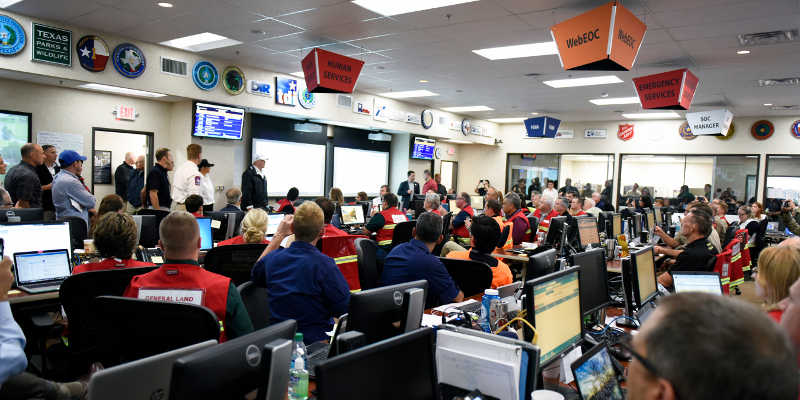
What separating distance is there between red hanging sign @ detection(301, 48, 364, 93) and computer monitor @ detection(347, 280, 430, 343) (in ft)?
15.9

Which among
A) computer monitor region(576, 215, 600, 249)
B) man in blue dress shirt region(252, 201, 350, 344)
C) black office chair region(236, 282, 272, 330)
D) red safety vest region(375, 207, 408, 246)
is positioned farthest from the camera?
red safety vest region(375, 207, 408, 246)

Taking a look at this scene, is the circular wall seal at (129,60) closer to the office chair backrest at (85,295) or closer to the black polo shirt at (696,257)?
the office chair backrest at (85,295)

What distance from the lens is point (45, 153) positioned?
623cm

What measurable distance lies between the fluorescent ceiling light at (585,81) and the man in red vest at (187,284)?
7919 millimetres

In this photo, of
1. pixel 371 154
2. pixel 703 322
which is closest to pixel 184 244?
pixel 703 322

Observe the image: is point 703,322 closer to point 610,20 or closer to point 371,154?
point 610,20

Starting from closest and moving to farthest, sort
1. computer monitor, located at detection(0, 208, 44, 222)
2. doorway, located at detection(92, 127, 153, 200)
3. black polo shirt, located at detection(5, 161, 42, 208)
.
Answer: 1. computer monitor, located at detection(0, 208, 44, 222)
2. black polo shirt, located at detection(5, 161, 42, 208)
3. doorway, located at detection(92, 127, 153, 200)

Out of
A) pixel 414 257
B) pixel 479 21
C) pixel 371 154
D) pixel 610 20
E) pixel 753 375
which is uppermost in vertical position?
pixel 479 21

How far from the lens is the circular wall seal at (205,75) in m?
7.84

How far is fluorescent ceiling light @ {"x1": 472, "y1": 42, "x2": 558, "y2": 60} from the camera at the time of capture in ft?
22.1

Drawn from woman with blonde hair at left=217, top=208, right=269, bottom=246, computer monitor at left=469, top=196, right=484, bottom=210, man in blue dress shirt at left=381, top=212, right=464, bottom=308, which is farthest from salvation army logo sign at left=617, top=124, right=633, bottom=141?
woman with blonde hair at left=217, top=208, right=269, bottom=246

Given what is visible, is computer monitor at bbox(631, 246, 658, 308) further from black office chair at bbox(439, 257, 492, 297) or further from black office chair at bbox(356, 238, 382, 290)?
black office chair at bbox(356, 238, 382, 290)

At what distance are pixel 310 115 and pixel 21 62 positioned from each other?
4.80 m

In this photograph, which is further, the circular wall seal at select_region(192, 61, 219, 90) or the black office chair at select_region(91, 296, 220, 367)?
the circular wall seal at select_region(192, 61, 219, 90)
